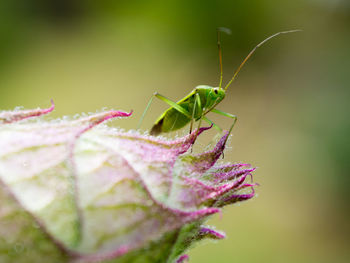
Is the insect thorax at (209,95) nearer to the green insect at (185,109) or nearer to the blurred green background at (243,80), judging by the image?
the green insect at (185,109)

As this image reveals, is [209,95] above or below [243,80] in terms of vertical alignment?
above

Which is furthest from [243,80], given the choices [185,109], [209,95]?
[185,109]

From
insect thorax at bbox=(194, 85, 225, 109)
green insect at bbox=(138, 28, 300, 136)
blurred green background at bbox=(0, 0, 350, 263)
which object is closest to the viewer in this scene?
green insect at bbox=(138, 28, 300, 136)

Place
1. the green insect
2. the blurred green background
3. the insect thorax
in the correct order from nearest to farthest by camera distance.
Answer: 1. the green insect
2. the insect thorax
3. the blurred green background

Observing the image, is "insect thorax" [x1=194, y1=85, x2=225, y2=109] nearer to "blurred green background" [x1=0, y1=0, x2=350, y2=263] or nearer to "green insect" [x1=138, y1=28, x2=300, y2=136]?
"green insect" [x1=138, y1=28, x2=300, y2=136]

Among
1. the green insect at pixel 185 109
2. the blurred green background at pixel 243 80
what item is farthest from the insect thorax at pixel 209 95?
the blurred green background at pixel 243 80

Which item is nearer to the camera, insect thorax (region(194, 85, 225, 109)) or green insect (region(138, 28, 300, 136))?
green insect (region(138, 28, 300, 136))

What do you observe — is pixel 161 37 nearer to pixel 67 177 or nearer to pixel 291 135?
pixel 291 135

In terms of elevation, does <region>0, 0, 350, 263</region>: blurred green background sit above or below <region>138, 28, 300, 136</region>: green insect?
below

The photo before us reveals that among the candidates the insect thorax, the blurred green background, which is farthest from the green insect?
the blurred green background

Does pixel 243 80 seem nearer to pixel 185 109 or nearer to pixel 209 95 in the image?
pixel 209 95
